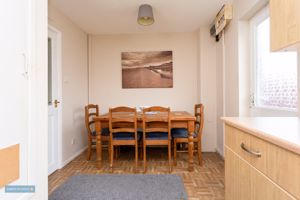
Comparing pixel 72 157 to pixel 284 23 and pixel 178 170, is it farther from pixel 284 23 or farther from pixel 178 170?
pixel 284 23

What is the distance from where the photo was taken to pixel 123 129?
115 inches

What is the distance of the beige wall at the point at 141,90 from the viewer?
4363mm

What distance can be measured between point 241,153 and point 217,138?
2.83 m

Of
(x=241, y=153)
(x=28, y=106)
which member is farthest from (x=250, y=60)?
(x=28, y=106)

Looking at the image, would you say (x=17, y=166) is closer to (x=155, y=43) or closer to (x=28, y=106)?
(x=28, y=106)

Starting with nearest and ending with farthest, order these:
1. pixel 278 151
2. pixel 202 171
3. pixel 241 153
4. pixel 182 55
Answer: pixel 278 151, pixel 241 153, pixel 202 171, pixel 182 55

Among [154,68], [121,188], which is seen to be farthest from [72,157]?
[154,68]

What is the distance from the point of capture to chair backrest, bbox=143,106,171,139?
285 cm

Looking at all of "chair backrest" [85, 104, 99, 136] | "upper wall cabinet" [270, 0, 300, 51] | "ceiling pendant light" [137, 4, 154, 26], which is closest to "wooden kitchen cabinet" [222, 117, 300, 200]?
"upper wall cabinet" [270, 0, 300, 51]

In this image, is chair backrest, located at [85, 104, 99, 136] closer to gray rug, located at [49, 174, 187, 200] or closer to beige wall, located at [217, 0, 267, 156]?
gray rug, located at [49, 174, 187, 200]

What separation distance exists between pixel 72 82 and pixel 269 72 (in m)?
2.98

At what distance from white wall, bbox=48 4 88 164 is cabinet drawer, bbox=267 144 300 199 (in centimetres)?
301

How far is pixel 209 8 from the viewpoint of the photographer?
10.6 feet

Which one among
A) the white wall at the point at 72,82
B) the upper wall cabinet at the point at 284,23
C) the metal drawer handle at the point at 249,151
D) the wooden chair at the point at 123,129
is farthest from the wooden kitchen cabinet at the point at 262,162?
the white wall at the point at 72,82
